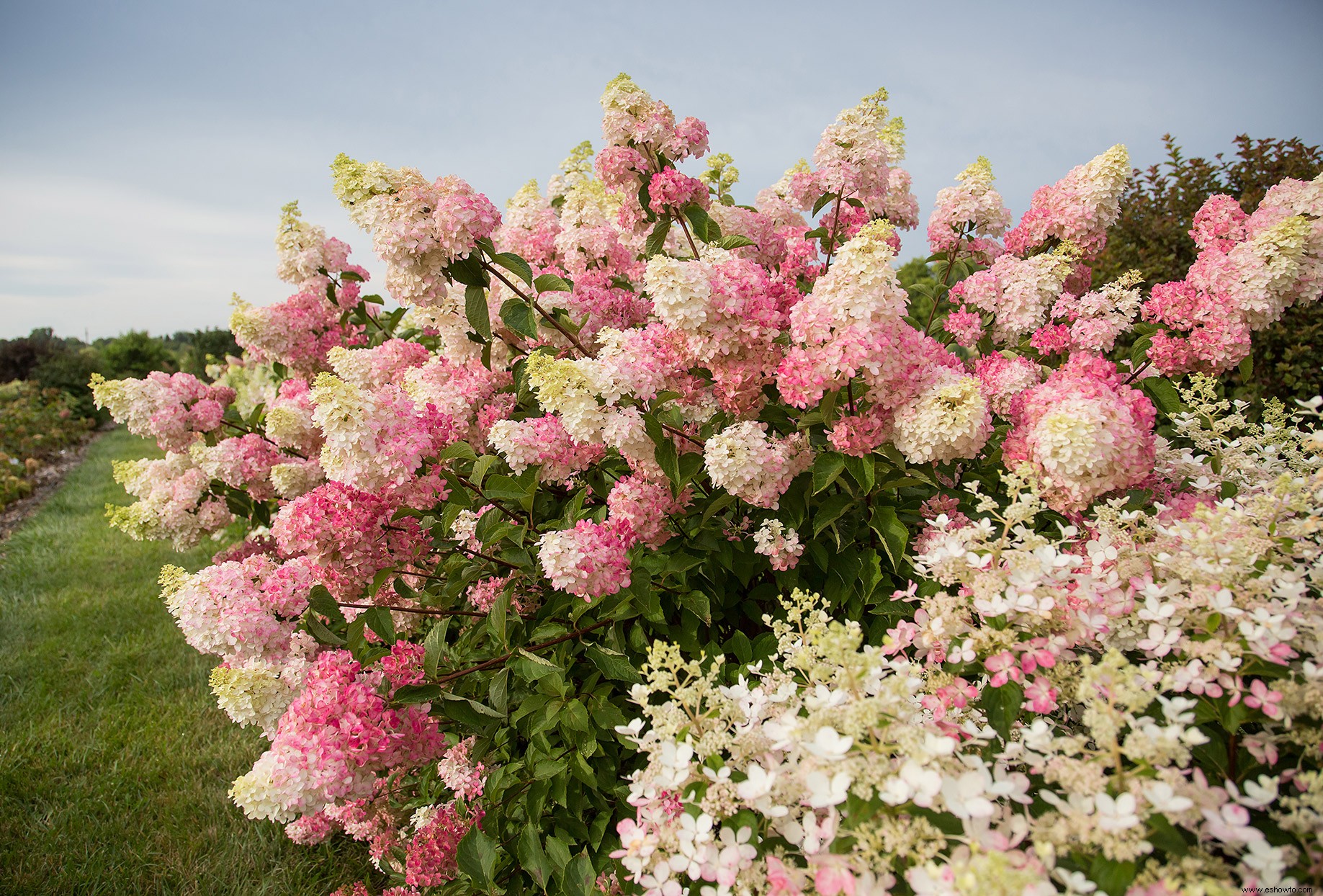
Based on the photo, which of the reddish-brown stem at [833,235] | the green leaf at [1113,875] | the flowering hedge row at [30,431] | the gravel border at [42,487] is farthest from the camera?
the flowering hedge row at [30,431]

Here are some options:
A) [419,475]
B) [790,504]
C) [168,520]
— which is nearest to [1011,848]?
[790,504]

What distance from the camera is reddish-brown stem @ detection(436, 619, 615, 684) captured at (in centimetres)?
222

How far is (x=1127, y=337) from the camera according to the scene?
16.8 ft

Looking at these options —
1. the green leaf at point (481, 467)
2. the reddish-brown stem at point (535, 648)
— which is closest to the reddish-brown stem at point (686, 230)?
the green leaf at point (481, 467)

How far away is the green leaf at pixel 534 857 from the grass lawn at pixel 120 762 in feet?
4.66

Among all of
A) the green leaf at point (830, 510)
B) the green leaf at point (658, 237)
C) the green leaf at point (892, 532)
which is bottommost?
the green leaf at point (892, 532)

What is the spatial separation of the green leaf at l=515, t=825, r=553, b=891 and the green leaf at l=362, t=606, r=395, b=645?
28.8 inches

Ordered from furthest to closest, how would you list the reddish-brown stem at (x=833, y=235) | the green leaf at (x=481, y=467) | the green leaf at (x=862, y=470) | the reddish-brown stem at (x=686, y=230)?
1. the reddish-brown stem at (x=833, y=235)
2. the reddish-brown stem at (x=686, y=230)
3. the green leaf at (x=481, y=467)
4. the green leaf at (x=862, y=470)

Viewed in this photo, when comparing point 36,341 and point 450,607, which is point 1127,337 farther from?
point 36,341

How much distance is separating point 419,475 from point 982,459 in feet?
6.04

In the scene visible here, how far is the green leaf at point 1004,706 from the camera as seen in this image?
1327mm

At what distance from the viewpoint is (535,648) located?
2256mm

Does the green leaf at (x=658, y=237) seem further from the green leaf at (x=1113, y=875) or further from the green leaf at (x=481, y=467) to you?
the green leaf at (x=1113, y=875)

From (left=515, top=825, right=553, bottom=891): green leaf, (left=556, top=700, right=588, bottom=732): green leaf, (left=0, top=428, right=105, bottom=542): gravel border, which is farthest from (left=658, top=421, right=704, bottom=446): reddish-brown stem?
(left=0, top=428, right=105, bottom=542): gravel border
